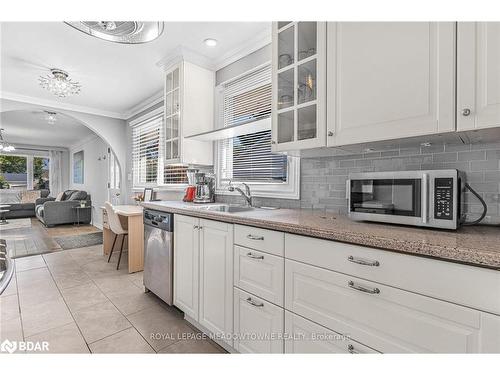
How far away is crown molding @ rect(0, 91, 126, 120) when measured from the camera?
12.5 ft

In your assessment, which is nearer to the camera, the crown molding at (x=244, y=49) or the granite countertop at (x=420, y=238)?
the granite countertop at (x=420, y=238)

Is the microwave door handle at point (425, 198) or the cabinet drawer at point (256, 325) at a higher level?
the microwave door handle at point (425, 198)

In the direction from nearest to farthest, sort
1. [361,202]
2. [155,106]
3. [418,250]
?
[418,250], [361,202], [155,106]

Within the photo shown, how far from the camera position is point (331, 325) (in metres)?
1.12

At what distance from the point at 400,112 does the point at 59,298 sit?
10.5 ft

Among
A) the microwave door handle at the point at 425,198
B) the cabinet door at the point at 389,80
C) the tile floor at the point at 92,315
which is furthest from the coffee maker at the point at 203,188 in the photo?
the microwave door handle at the point at 425,198

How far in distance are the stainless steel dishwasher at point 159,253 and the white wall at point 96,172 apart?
4.24 metres

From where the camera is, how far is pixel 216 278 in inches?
67.0

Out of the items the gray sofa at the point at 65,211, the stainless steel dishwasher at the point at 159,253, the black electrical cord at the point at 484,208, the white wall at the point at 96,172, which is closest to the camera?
the black electrical cord at the point at 484,208

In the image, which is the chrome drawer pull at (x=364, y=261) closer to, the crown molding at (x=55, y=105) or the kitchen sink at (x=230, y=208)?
the kitchen sink at (x=230, y=208)

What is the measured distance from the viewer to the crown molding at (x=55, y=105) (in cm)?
382

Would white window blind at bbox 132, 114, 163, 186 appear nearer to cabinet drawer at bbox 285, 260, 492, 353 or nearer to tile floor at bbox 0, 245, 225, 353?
tile floor at bbox 0, 245, 225, 353
